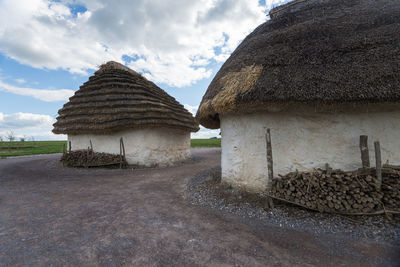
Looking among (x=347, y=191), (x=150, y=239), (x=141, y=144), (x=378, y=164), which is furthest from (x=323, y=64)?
(x=141, y=144)

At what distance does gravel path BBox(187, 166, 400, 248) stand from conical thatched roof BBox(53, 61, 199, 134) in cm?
574

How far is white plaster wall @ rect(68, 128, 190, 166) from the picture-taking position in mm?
9148

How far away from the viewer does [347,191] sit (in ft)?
11.4

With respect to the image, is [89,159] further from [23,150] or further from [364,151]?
[23,150]

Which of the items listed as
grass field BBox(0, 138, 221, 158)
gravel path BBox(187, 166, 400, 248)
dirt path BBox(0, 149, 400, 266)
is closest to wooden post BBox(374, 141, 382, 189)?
gravel path BBox(187, 166, 400, 248)

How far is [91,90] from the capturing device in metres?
10.3

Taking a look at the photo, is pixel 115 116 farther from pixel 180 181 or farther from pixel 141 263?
pixel 141 263

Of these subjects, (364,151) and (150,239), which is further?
(364,151)

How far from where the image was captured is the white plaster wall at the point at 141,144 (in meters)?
9.15

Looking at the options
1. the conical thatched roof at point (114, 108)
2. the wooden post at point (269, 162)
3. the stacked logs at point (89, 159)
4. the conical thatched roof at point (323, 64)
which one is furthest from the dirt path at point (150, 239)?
the conical thatched roof at point (114, 108)

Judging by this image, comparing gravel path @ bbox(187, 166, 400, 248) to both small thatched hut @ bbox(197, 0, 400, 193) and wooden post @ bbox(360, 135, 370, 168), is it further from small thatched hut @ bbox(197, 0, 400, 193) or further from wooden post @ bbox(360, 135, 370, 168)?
wooden post @ bbox(360, 135, 370, 168)

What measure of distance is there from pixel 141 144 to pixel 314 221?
7712 mm

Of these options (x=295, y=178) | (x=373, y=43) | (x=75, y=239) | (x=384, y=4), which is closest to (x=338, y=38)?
(x=373, y=43)

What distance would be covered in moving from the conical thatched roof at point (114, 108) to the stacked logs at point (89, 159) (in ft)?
3.68
